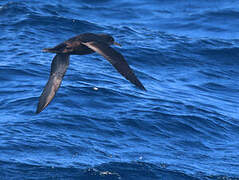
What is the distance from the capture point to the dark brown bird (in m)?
8.34

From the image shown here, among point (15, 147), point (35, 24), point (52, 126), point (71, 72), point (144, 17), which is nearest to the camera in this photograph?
point (15, 147)

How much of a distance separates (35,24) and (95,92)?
6.36 metres

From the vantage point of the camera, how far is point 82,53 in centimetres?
947

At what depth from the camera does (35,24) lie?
2047 cm

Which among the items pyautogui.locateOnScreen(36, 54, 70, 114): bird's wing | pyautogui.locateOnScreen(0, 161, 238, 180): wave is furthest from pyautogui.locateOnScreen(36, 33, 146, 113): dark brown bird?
pyautogui.locateOnScreen(0, 161, 238, 180): wave

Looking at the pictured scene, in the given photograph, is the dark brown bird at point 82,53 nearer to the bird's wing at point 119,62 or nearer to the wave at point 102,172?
the bird's wing at point 119,62

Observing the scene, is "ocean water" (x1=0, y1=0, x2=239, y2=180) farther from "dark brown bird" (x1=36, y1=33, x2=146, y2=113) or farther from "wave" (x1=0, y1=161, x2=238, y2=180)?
"dark brown bird" (x1=36, y1=33, x2=146, y2=113)

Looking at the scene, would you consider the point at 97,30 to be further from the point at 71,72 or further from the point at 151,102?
the point at 151,102

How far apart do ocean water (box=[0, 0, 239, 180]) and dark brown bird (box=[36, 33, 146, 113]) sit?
188 centimetres

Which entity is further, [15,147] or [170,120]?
[170,120]

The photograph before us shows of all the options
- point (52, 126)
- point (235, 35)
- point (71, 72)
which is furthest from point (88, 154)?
point (235, 35)

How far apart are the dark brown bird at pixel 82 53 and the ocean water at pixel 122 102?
188cm

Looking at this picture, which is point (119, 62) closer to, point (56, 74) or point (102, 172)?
point (56, 74)

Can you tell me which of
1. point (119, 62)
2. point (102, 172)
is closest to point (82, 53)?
point (119, 62)
